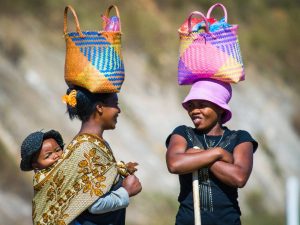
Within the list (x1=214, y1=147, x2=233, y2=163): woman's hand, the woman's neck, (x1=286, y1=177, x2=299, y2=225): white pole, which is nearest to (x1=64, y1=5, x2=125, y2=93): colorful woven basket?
the woman's neck

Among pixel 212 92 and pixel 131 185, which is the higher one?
pixel 212 92

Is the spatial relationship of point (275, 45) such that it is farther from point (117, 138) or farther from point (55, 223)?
point (55, 223)

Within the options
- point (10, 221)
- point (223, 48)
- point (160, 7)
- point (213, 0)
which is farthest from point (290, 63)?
point (223, 48)

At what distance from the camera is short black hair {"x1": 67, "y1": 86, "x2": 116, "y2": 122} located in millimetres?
5082

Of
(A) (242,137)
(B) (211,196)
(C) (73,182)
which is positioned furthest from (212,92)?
(C) (73,182)

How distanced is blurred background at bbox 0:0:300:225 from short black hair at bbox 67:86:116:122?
20.4ft

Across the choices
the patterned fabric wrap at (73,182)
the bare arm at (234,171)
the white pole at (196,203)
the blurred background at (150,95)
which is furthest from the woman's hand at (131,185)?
the blurred background at (150,95)

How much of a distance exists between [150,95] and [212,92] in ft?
37.7

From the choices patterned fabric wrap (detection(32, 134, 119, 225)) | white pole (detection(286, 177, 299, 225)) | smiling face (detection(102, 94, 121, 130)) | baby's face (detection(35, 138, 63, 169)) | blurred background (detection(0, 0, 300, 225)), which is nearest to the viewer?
patterned fabric wrap (detection(32, 134, 119, 225))

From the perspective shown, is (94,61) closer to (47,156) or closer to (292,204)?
(47,156)

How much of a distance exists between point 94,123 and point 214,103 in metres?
0.71

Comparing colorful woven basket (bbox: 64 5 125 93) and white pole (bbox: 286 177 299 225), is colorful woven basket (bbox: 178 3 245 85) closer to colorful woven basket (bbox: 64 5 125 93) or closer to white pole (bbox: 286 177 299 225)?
colorful woven basket (bbox: 64 5 125 93)

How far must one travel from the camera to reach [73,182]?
16.1ft

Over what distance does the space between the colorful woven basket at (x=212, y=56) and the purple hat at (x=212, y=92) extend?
40 mm
